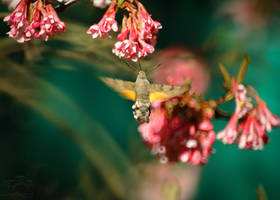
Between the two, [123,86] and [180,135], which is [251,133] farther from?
[123,86]

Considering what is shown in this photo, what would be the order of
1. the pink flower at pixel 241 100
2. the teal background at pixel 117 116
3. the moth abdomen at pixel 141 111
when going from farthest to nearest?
the teal background at pixel 117 116
the pink flower at pixel 241 100
the moth abdomen at pixel 141 111

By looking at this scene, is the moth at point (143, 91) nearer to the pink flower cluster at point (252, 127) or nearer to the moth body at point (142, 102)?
the moth body at point (142, 102)

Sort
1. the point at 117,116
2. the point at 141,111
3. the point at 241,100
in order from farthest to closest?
1. the point at 117,116
2. the point at 241,100
3. the point at 141,111

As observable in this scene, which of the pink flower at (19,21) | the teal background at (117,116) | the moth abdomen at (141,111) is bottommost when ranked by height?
the teal background at (117,116)

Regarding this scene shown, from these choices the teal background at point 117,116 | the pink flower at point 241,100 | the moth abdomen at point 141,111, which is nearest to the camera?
the moth abdomen at point 141,111

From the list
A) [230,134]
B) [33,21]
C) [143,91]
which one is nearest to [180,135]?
[230,134]

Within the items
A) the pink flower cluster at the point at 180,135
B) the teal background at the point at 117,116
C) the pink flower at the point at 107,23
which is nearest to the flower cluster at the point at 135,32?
the pink flower at the point at 107,23

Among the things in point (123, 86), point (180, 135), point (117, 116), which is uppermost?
point (123, 86)
